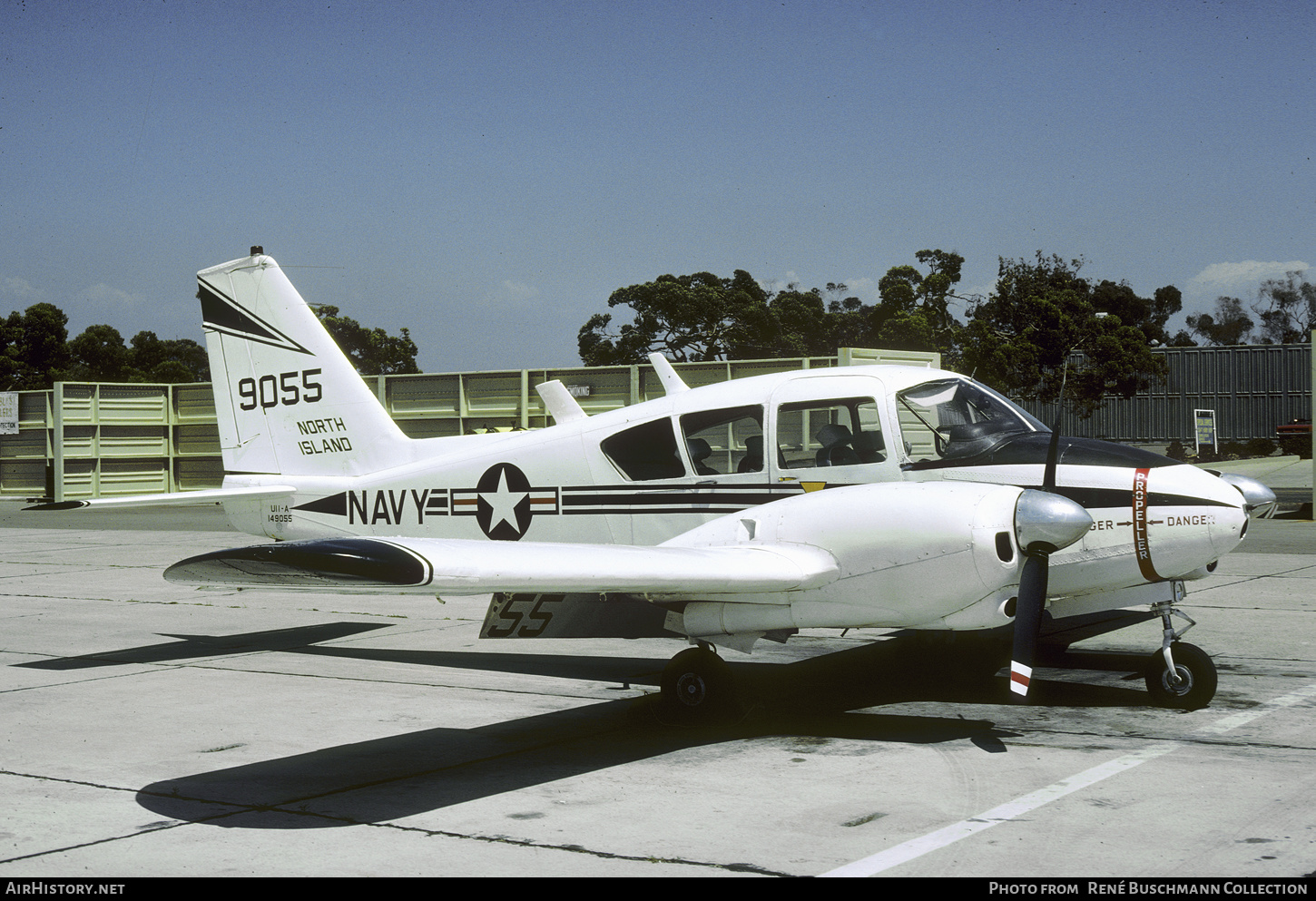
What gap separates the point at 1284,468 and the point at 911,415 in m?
43.3

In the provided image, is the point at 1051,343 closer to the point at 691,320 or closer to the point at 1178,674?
the point at 691,320

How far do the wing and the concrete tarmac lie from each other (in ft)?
3.58

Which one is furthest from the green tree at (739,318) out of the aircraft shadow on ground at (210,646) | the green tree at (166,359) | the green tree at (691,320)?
the aircraft shadow on ground at (210,646)

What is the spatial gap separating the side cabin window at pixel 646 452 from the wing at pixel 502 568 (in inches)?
61.1

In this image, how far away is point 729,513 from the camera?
30.2ft

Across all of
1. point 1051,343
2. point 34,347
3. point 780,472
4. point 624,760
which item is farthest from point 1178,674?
point 34,347

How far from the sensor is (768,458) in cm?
911

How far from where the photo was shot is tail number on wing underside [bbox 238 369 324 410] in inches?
469

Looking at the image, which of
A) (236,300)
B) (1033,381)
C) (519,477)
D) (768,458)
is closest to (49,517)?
(236,300)

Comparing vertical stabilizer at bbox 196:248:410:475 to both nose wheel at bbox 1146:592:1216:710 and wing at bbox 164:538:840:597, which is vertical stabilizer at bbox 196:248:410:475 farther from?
nose wheel at bbox 1146:592:1216:710

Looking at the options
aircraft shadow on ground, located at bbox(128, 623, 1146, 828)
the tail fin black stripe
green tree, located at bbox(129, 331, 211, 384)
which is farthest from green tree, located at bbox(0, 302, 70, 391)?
aircraft shadow on ground, located at bbox(128, 623, 1146, 828)

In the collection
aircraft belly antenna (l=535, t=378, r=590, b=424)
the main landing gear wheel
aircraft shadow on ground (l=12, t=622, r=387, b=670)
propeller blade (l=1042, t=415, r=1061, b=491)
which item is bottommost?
aircraft shadow on ground (l=12, t=622, r=387, b=670)

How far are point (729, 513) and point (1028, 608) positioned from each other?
265 centimetres

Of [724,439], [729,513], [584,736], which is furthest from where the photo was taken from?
[724,439]
